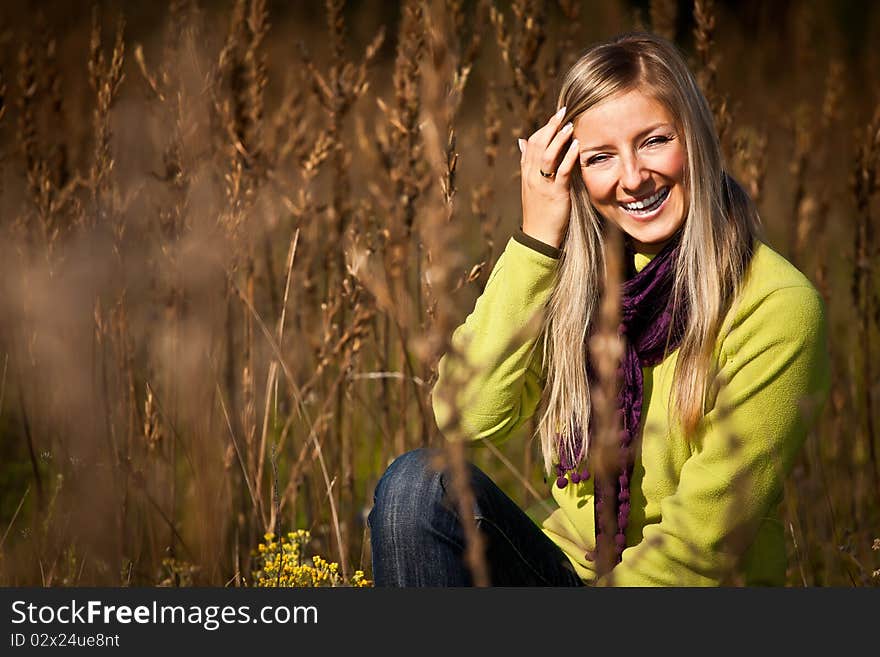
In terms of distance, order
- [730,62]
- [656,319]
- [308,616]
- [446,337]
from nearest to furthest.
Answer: [446,337] < [308,616] < [656,319] < [730,62]

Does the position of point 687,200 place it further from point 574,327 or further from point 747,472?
point 747,472

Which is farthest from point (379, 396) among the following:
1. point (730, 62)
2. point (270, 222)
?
point (730, 62)

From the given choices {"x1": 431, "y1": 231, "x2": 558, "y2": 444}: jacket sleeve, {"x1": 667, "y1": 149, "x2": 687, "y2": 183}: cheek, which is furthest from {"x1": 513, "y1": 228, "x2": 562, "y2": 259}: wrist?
{"x1": 667, "y1": 149, "x2": 687, "y2": 183}: cheek

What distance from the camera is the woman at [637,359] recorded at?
4.60 ft

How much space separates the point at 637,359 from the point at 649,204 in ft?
0.76

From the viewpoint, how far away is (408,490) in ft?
4.85

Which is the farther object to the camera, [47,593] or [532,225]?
[532,225]

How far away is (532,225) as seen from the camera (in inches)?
64.7

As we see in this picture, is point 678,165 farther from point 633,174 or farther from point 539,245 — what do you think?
point 539,245

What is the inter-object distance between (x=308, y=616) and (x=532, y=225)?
0.69 meters

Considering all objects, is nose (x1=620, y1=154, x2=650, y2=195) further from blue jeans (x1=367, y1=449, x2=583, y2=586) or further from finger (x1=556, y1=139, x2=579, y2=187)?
blue jeans (x1=367, y1=449, x2=583, y2=586)

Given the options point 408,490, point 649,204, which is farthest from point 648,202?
point 408,490

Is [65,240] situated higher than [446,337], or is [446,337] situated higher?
[65,240]

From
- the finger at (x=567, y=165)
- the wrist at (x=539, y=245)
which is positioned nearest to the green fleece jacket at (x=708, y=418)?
the wrist at (x=539, y=245)
